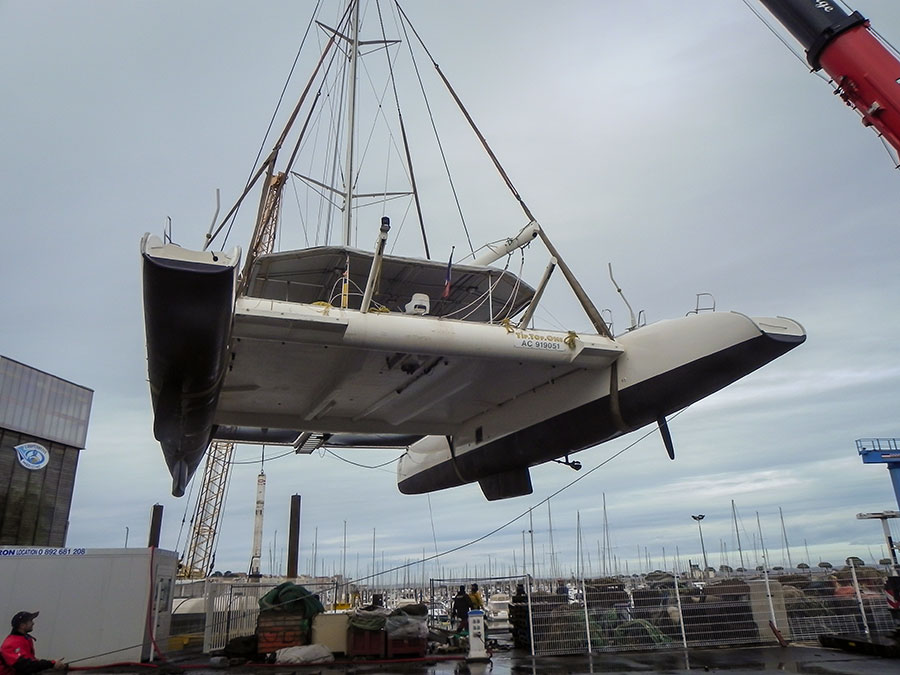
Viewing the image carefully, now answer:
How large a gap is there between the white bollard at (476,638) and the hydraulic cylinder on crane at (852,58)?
367 inches

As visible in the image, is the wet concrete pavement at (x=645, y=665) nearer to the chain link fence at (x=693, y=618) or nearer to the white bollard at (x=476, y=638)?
the white bollard at (x=476, y=638)

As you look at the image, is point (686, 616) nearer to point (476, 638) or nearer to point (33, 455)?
point (476, 638)

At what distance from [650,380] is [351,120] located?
6.88 meters

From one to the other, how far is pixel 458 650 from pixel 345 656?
1839 mm

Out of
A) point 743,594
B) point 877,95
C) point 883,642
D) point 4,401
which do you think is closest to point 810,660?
point 883,642

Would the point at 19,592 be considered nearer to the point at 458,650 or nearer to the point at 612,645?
the point at 458,650

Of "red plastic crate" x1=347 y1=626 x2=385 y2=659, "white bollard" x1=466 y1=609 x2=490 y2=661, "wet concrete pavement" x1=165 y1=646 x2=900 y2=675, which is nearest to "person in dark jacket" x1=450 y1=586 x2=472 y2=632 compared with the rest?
"wet concrete pavement" x1=165 y1=646 x2=900 y2=675

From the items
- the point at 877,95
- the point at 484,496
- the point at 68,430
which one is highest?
the point at 877,95

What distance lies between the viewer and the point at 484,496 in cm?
1210

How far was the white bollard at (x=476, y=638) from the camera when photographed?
30.0 ft

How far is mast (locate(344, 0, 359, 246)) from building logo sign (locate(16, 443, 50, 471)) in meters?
15.6

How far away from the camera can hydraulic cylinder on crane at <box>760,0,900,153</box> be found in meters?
9.09

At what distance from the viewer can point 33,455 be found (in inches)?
769

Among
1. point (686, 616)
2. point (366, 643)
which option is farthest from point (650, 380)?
point (366, 643)
